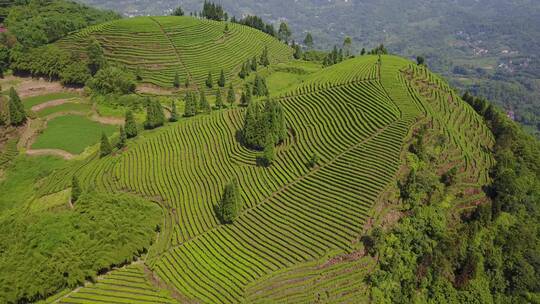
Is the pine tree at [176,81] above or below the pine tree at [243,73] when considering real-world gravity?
below

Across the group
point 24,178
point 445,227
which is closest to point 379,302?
point 445,227

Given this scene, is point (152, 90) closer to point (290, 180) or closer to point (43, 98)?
point (43, 98)

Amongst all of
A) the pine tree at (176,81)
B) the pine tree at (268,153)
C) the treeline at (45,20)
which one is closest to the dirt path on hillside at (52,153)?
the pine tree at (176,81)

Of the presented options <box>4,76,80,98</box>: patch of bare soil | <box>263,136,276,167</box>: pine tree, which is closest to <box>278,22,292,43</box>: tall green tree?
<box>4,76,80,98</box>: patch of bare soil

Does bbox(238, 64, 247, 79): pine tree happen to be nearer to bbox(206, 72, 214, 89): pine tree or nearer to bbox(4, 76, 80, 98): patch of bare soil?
bbox(206, 72, 214, 89): pine tree

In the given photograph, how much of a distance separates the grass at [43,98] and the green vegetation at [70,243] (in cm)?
4408

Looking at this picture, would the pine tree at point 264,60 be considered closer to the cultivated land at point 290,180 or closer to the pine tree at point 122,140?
the cultivated land at point 290,180

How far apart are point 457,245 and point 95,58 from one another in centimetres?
9094

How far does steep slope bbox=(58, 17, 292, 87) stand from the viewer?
9750 cm

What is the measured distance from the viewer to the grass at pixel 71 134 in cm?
6981

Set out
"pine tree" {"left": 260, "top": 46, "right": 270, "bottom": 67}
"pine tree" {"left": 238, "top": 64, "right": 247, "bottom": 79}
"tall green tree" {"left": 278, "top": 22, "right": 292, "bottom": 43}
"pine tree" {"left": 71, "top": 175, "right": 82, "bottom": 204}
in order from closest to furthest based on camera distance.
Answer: "pine tree" {"left": 71, "top": 175, "right": 82, "bottom": 204}
"pine tree" {"left": 238, "top": 64, "right": 247, "bottom": 79}
"pine tree" {"left": 260, "top": 46, "right": 270, "bottom": 67}
"tall green tree" {"left": 278, "top": 22, "right": 292, "bottom": 43}

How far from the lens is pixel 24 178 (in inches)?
2468

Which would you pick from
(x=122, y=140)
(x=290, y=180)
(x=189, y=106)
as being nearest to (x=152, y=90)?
(x=189, y=106)

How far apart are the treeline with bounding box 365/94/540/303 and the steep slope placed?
2578 inches
